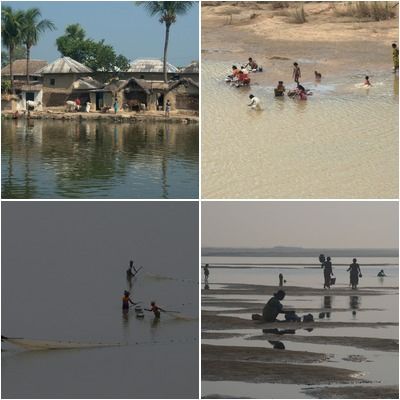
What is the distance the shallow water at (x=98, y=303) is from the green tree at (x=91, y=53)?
4823 millimetres

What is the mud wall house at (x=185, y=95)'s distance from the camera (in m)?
15.5

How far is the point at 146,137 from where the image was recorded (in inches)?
621

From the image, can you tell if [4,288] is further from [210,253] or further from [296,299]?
[296,299]

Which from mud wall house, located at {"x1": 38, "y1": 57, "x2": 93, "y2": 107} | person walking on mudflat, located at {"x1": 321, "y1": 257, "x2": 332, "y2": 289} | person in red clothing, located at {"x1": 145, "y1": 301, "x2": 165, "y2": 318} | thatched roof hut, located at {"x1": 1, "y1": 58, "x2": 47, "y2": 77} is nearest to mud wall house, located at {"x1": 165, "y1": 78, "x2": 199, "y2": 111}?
mud wall house, located at {"x1": 38, "y1": 57, "x2": 93, "y2": 107}

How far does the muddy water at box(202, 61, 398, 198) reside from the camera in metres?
11.7

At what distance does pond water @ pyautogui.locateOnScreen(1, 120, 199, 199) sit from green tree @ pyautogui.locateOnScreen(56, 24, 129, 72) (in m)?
1.57

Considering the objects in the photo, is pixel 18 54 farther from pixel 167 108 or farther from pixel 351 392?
pixel 351 392

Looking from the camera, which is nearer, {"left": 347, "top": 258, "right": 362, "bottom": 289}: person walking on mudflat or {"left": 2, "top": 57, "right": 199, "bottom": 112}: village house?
{"left": 347, "top": 258, "right": 362, "bottom": 289}: person walking on mudflat

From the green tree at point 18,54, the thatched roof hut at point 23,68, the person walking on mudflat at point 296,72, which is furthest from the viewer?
the thatched roof hut at point 23,68

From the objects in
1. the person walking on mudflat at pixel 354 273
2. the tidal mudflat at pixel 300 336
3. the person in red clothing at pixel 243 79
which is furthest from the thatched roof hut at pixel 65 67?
the person walking on mudflat at pixel 354 273

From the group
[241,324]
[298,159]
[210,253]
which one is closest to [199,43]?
[298,159]

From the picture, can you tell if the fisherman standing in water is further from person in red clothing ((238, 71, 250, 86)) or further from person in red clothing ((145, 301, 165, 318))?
Result: person in red clothing ((238, 71, 250, 86))

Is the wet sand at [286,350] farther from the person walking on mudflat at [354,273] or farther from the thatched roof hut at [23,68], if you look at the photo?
the thatched roof hut at [23,68]

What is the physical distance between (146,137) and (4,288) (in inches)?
191
